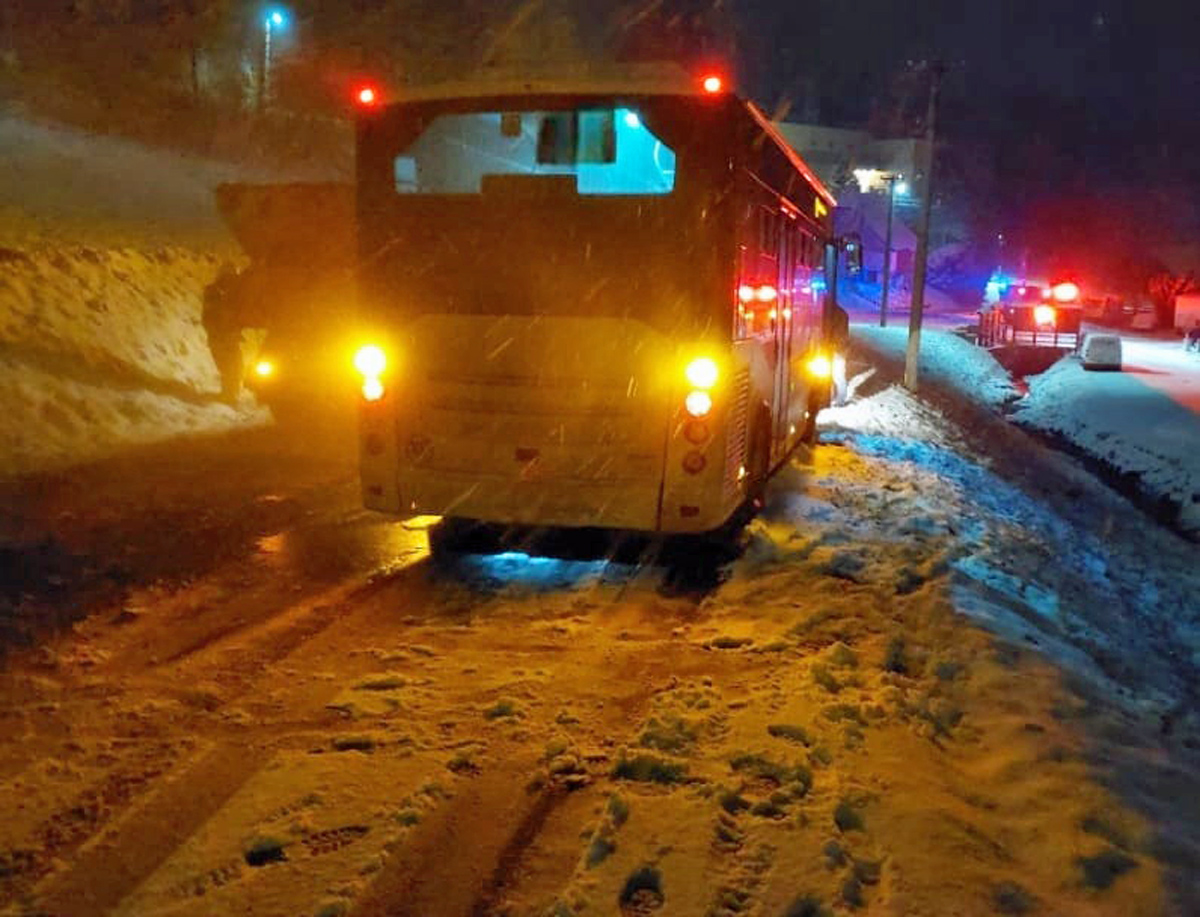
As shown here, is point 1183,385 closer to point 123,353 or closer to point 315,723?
point 123,353

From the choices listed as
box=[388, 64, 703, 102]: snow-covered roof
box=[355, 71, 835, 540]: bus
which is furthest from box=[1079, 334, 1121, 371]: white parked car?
box=[388, 64, 703, 102]: snow-covered roof

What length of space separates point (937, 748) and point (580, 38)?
48.5m

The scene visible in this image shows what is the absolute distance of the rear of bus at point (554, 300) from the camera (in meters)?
7.73

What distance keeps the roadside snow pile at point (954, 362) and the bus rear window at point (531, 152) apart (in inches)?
918

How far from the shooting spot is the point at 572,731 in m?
5.34

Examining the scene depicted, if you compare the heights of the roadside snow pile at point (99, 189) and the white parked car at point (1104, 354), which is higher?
the roadside snow pile at point (99, 189)

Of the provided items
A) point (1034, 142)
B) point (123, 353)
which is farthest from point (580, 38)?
point (1034, 142)

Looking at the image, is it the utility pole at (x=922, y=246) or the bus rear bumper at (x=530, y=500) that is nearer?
the bus rear bumper at (x=530, y=500)

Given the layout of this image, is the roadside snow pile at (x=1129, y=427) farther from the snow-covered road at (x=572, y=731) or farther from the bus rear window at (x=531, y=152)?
the bus rear window at (x=531, y=152)

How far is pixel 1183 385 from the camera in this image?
96.3 ft

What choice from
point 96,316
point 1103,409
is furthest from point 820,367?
point 1103,409

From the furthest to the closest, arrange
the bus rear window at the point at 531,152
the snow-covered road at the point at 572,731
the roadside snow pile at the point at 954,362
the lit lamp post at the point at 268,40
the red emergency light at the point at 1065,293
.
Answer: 1. the red emergency light at the point at 1065,293
2. the lit lamp post at the point at 268,40
3. the roadside snow pile at the point at 954,362
4. the bus rear window at the point at 531,152
5. the snow-covered road at the point at 572,731

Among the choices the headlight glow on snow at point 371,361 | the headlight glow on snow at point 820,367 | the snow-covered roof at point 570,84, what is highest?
the snow-covered roof at point 570,84

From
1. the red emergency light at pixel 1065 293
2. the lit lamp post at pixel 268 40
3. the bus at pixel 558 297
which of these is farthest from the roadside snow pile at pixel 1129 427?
the lit lamp post at pixel 268 40
